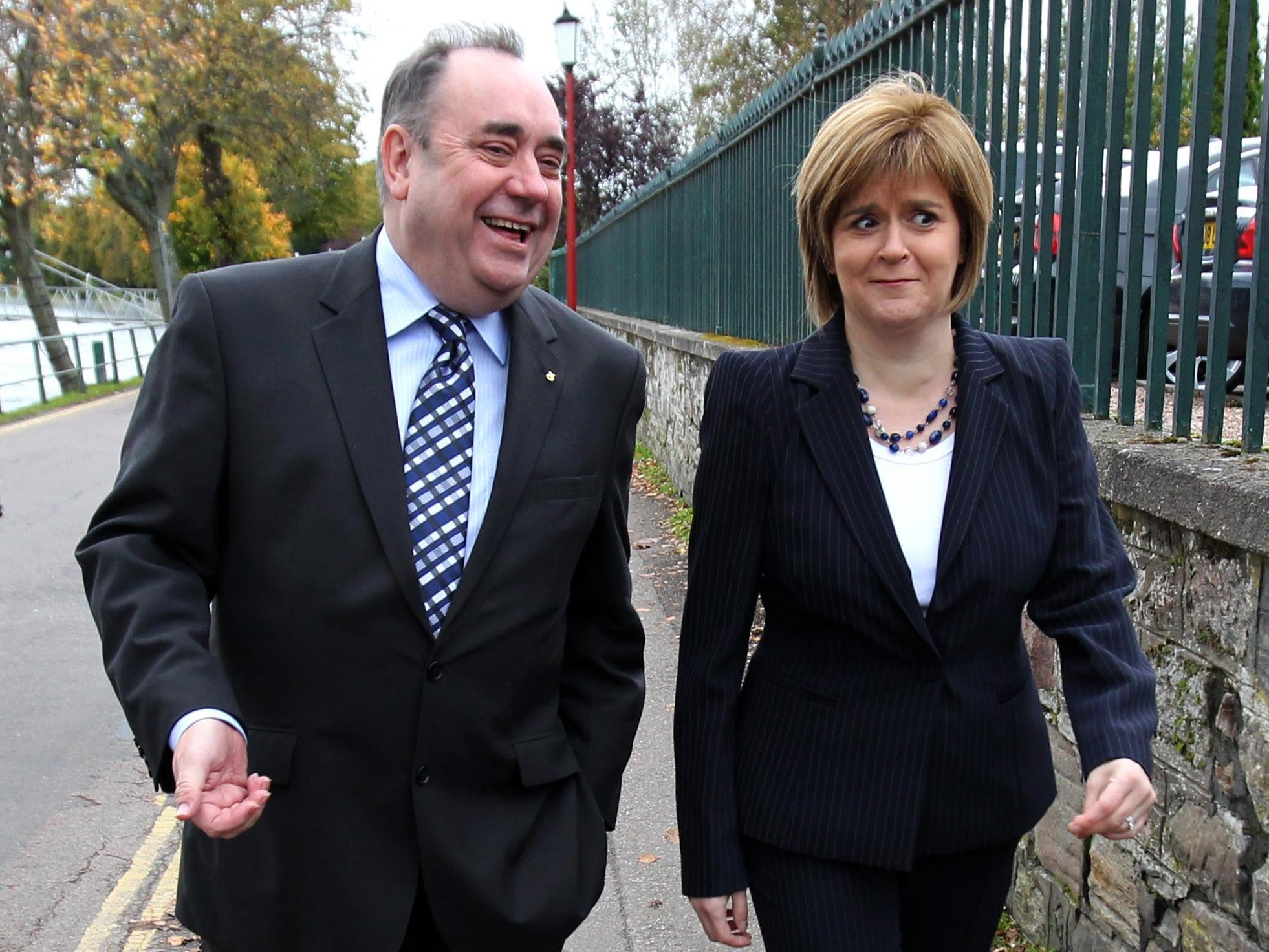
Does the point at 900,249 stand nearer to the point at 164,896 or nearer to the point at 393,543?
the point at 393,543

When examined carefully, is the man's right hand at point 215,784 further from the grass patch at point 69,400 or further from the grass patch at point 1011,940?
the grass patch at point 69,400

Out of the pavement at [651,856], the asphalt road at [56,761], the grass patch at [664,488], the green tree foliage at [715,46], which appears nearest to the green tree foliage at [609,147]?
the green tree foliage at [715,46]

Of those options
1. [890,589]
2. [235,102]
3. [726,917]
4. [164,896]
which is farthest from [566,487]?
[235,102]

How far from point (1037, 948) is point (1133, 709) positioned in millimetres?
1778

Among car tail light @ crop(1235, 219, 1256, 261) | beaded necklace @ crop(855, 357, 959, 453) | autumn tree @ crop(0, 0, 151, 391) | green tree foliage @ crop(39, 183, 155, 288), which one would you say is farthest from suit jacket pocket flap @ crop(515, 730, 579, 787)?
green tree foliage @ crop(39, 183, 155, 288)

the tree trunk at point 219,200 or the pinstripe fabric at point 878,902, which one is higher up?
the tree trunk at point 219,200

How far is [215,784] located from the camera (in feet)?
5.82

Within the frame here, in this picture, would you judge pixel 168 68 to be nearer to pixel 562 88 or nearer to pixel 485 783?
pixel 562 88

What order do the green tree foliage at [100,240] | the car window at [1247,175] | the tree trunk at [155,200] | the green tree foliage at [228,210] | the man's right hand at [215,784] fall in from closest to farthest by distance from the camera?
the man's right hand at [215,784] → the car window at [1247,175] → the green tree foliage at [100,240] → the tree trunk at [155,200] → the green tree foliage at [228,210]

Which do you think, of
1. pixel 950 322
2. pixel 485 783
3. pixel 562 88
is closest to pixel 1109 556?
pixel 950 322

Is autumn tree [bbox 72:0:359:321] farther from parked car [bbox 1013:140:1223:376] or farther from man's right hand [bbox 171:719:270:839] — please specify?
man's right hand [bbox 171:719:270:839]

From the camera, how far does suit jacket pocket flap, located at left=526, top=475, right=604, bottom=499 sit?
215 cm

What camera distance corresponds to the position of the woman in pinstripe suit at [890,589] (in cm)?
210

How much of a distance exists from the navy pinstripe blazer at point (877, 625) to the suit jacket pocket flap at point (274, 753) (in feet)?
2.16
